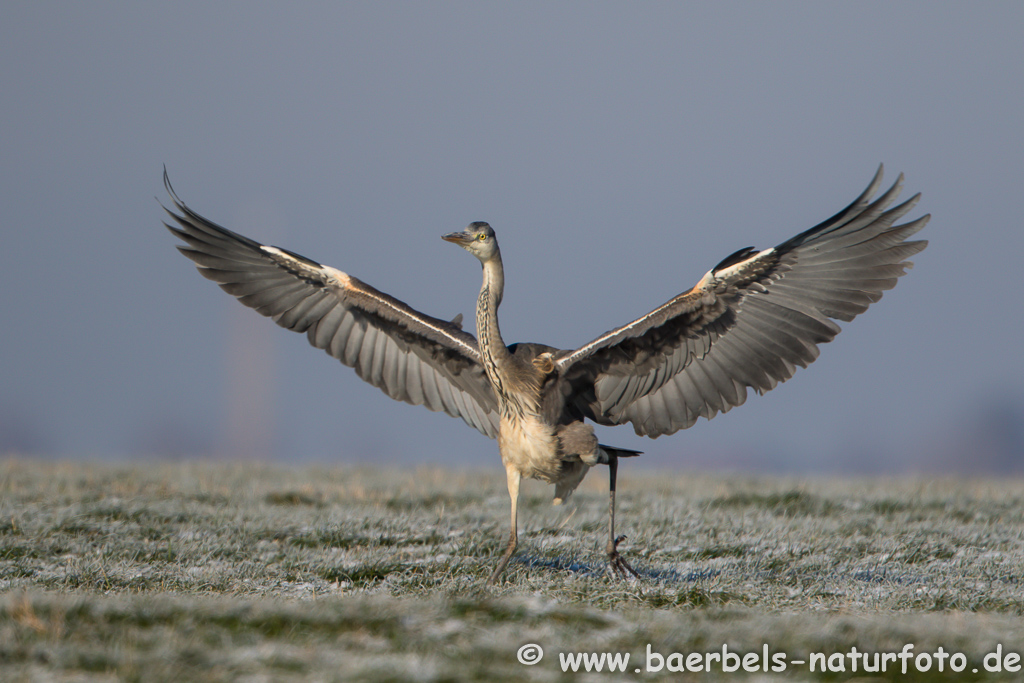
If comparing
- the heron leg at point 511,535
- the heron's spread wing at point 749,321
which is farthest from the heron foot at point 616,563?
the heron's spread wing at point 749,321

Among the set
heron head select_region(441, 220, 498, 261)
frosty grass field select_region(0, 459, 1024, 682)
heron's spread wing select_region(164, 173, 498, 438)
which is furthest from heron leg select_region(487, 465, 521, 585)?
heron head select_region(441, 220, 498, 261)

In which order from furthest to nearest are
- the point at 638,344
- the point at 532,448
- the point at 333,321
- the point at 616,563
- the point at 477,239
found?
the point at 333,321
the point at 477,239
the point at 638,344
the point at 532,448
the point at 616,563

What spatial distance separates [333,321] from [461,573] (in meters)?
3.00

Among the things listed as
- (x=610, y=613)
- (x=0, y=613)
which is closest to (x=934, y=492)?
(x=610, y=613)

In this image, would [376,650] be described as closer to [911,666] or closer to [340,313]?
[911,666]

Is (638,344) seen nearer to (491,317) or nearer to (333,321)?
(491,317)

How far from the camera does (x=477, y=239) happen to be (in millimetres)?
8227

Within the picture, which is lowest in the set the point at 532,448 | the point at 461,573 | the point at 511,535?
the point at 461,573

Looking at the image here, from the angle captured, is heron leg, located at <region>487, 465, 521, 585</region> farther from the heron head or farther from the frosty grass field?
the heron head

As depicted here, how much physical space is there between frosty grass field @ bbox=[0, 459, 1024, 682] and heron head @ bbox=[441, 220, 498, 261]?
2.57 metres

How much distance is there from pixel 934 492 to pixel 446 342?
7.08 m

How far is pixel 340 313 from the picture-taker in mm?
9453

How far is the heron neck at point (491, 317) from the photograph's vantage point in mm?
7941

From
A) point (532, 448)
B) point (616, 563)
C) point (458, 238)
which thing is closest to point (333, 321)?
point (458, 238)
